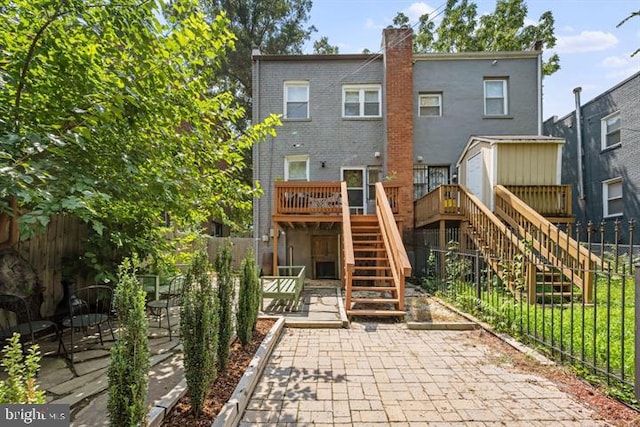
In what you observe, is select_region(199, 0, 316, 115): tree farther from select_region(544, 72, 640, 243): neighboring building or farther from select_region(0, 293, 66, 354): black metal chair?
select_region(0, 293, 66, 354): black metal chair

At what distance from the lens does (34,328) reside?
148 inches

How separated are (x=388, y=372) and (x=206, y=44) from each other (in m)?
4.89

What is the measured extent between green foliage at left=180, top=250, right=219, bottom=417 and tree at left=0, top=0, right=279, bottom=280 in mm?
1096

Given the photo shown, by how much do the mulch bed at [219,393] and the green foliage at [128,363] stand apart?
609mm

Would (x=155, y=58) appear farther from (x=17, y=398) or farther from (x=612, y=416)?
(x=612, y=416)

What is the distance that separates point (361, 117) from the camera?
11977 millimetres

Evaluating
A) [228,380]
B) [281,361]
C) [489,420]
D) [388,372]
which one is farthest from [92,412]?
[489,420]

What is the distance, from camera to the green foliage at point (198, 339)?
267 centimetres

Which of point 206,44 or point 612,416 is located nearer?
point 612,416

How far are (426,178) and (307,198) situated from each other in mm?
4969

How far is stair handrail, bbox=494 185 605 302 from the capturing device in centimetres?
621

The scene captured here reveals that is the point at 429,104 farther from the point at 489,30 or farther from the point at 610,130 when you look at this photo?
the point at 489,30

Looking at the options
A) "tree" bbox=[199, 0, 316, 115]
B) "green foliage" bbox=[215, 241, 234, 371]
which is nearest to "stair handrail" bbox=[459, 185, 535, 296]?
"green foliage" bbox=[215, 241, 234, 371]

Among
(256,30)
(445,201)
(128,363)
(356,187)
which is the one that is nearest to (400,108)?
(356,187)
